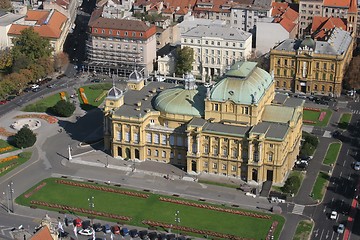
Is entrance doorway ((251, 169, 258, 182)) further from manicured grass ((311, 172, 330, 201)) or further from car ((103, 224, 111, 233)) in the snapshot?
car ((103, 224, 111, 233))

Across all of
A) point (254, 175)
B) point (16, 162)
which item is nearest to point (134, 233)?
point (254, 175)

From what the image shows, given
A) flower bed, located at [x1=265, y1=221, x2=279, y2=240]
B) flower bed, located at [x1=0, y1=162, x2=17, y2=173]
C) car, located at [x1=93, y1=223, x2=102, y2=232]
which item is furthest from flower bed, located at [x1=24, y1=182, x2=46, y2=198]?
flower bed, located at [x1=265, y1=221, x2=279, y2=240]

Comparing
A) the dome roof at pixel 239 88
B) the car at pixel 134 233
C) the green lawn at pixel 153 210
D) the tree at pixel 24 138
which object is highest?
the dome roof at pixel 239 88

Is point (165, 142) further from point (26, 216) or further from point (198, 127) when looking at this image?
point (26, 216)

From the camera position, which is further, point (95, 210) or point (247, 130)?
point (247, 130)

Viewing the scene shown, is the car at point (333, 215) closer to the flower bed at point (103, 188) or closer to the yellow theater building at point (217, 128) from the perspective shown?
the yellow theater building at point (217, 128)

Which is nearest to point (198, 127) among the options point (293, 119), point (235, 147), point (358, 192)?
point (235, 147)

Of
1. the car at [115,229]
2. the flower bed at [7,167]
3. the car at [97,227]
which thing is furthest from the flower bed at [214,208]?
the flower bed at [7,167]
